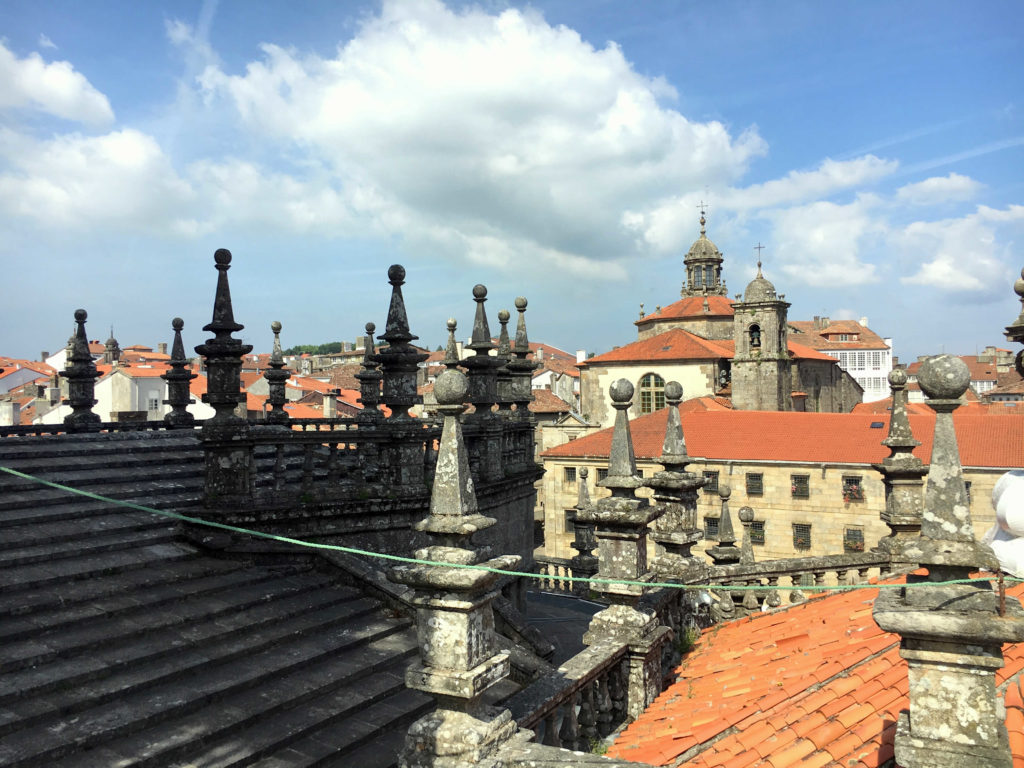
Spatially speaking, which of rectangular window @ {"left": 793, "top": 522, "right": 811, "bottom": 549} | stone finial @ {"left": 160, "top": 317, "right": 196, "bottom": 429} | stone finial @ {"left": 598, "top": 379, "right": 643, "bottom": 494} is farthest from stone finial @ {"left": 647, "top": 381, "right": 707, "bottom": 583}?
rectangular window @ {"left": 793, "top": 522, "right": 811, "bottom": 549}

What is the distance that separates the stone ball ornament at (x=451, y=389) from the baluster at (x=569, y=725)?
2628 mm

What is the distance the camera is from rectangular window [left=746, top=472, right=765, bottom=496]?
39.9 metres

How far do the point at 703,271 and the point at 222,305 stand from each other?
66518 mm

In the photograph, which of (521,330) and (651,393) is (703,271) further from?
(521,330)

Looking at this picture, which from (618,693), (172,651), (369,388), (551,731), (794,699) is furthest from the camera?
(369,388)

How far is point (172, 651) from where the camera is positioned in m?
6.27

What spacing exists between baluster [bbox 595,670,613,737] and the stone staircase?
1754 mm

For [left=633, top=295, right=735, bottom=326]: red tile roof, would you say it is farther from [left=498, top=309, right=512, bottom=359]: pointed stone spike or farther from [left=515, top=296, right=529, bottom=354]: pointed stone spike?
[left=515, top=296, right=529, bottom=354]: pointed stone spike

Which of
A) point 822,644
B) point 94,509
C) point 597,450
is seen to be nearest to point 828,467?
point 597,450

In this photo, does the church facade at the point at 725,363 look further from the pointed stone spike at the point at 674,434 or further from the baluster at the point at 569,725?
the baluster at the point at 569,725

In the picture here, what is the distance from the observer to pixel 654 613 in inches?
277

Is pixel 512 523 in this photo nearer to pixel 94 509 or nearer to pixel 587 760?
pixel 94 509

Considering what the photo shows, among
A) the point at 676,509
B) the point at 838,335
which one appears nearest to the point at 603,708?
the point at 676,509

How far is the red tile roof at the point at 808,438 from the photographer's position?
36406 mm
